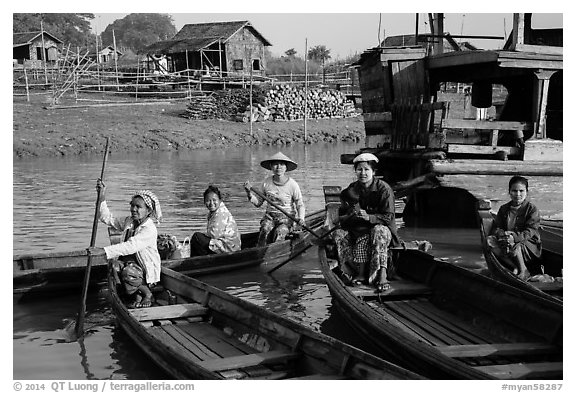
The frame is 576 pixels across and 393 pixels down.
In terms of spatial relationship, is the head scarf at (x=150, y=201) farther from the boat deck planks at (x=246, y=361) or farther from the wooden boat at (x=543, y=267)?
the wooden boat at (x=543, y=267)

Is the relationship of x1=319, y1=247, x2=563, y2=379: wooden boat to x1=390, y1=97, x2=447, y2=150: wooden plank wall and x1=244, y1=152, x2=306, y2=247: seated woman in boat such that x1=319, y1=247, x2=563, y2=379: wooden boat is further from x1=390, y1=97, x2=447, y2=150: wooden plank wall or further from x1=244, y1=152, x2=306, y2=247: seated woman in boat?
x1=390, y1=97, x2=447, y2=150: wooden plank wall

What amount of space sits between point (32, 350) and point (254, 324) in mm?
2310

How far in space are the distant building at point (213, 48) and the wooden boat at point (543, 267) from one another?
105ft

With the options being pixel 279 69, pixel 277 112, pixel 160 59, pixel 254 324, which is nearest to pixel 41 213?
pixel 254 324

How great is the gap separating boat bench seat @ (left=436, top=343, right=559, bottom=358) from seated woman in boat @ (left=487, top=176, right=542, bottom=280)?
2206 millimetres

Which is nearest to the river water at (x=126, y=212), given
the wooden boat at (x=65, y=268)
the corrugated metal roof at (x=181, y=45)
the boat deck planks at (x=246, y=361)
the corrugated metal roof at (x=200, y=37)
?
the wooden boat at (x=65, y=268)

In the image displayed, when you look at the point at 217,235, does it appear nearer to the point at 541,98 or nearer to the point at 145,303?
the point at 145,303

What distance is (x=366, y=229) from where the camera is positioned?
8.04 meters

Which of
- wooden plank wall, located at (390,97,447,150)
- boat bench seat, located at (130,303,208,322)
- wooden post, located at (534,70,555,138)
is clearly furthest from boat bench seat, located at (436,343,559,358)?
wooden post, located at (534,70,555,138)

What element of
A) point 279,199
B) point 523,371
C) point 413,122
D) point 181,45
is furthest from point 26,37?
point 523,371

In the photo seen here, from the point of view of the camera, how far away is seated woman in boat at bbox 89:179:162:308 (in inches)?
Result: 287

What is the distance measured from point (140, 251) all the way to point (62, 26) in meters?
44.3

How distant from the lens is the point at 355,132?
35719 millimetres

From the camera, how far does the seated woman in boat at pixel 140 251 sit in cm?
728
